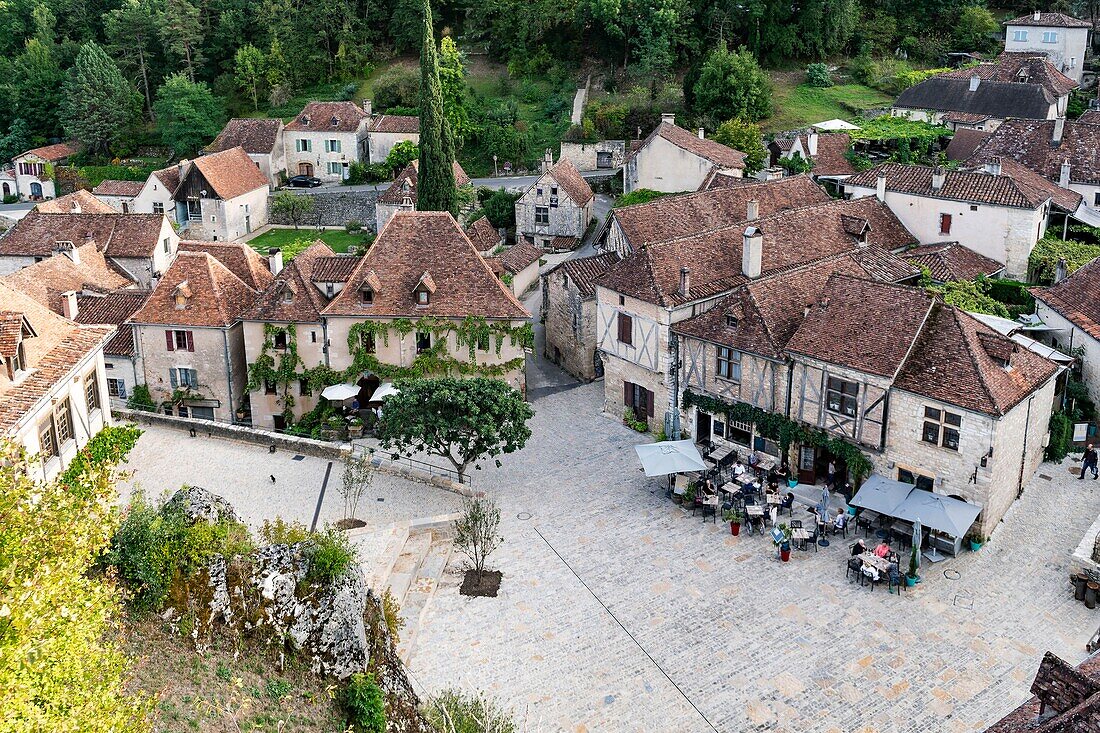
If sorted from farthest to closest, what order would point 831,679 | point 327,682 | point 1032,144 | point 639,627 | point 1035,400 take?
point 1032,144, point 1035,400, point 639,627, point 831,679, point 327,682

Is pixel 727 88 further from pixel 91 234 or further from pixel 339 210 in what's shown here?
pixel 91 234

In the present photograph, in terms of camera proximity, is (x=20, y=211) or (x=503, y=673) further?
(x=20, y=211)

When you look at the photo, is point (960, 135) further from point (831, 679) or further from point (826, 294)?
point (831, 679)

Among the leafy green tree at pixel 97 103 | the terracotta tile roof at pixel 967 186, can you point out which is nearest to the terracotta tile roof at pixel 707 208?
the terracotta tile roof at pixel 967 186

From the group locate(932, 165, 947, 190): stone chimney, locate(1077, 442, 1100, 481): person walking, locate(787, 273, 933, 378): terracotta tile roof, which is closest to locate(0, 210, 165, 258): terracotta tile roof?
locate(787, 273, 933, 378): terracotta tile roof

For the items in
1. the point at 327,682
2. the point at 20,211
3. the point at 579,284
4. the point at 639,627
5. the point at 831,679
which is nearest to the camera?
the point at 327,682

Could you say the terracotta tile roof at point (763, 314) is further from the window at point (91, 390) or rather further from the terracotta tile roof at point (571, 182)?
the terracotta tile roof at point (571, 182)

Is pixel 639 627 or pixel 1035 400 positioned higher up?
pixel 1035 400

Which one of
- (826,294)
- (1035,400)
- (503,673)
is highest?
(826,294)

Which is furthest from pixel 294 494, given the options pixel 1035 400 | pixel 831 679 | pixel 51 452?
pixel 1035 400
